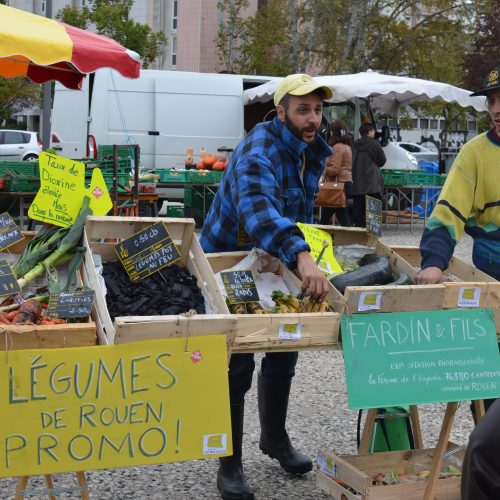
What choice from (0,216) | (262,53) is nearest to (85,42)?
(0,216)

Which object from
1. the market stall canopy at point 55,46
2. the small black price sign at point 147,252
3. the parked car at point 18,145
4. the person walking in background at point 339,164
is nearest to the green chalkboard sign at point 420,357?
the small black price sign at point 147,252

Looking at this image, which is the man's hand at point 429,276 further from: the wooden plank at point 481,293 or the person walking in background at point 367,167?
the person walking in background at point 367,167

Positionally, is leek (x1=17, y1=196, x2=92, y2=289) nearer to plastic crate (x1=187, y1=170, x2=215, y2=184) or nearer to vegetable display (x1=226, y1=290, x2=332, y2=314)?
vegetable display (x1=226, y1=290, x2=332, y2=314)

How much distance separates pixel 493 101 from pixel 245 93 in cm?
1100

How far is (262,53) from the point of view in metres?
27.4

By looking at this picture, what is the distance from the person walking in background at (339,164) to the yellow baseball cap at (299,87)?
346 inches

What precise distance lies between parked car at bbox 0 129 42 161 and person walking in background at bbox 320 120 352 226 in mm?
13454

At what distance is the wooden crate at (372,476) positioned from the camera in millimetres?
3446

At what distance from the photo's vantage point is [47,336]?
285 centimetres

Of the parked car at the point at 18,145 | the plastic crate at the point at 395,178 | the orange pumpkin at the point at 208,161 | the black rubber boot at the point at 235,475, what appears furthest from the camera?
the parked car at the point at 18,145

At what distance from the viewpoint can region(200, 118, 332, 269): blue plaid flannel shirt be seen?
3.32 m

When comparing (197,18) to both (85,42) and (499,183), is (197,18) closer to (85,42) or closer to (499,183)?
(85,42)

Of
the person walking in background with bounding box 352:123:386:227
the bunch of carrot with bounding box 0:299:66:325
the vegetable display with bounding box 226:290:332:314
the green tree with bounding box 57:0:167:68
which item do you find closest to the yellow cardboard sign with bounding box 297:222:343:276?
the vegetable display with bounding box 226:290:332:314

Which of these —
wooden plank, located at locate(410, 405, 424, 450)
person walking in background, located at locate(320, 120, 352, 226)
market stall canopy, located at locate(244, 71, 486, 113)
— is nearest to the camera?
wooden plank, located at locate(410, 405, 424, 450)
